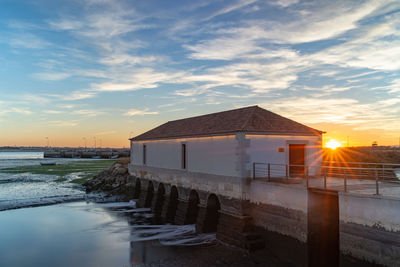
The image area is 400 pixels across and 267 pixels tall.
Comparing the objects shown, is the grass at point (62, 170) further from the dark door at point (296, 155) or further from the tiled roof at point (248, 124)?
the dark door at point (296, 155)

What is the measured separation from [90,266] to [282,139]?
11.6m

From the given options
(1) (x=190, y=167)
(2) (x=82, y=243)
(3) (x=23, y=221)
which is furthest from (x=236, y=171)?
(3) (x=23, y=221)

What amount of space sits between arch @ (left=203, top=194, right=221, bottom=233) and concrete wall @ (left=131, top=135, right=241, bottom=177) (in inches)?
66.3

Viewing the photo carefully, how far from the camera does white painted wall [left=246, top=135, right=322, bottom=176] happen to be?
1571 centimetres

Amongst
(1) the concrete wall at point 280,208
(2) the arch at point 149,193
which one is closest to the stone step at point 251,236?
(1) the concrete wall at point 280,208

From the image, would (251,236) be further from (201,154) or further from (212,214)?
(201,154)

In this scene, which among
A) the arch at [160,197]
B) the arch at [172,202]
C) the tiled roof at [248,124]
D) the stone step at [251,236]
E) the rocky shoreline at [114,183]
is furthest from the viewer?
the rocky shoreline at [114,183]

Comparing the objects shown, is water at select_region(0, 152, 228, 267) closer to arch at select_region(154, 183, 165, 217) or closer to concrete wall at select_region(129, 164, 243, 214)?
arch at select_region(154, 183, 165, 217)

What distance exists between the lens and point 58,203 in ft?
91.0

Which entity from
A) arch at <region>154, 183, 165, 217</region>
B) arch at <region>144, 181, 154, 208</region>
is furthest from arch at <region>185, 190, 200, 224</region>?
arch at <region>144, 181, 154, 208</region>

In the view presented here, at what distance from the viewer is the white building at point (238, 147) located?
1555 centimetres

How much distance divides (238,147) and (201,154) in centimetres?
390

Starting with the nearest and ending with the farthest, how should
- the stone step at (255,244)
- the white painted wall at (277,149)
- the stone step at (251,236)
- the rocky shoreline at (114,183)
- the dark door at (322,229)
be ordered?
the dark door at (322,229)
the stone step at (255,244)
the stone step at (251,236)
the white painted wall at (277,149)
the rocky shoreline at (114,183)

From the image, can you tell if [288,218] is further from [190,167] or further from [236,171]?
[190,167]
